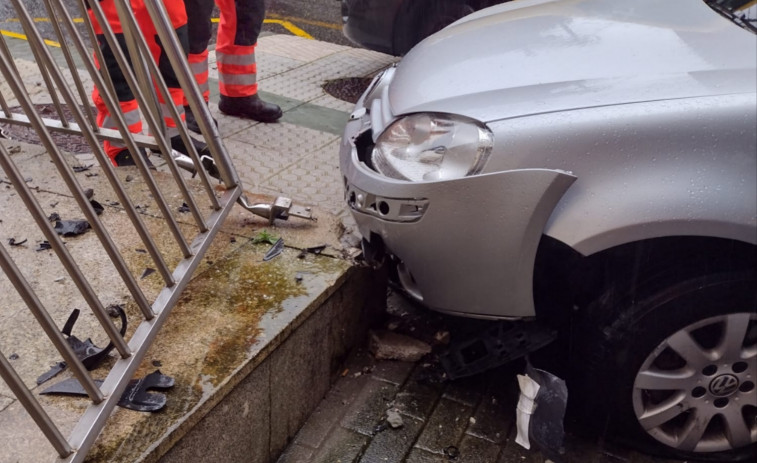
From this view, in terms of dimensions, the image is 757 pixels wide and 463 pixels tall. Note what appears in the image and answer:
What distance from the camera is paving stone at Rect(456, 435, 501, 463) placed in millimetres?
2656

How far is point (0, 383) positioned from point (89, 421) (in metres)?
0.45

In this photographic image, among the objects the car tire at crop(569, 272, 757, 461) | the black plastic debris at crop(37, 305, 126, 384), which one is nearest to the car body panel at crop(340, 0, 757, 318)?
the car tire at crop(569, 272, 757, 461)

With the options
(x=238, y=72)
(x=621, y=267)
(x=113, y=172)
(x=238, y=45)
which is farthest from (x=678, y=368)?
(x=238, y=45)

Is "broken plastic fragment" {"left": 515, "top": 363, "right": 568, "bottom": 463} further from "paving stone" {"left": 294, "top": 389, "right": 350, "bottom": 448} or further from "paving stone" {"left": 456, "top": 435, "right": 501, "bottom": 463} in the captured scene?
"paving stone" {"left": 294, "top": 389, "right": 350, "bottom": 448}

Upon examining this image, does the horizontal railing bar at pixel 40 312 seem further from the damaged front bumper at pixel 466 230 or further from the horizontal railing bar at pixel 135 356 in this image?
the damaged front bumper at pixel 466 230

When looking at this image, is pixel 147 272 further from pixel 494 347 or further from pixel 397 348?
pixel 494 347

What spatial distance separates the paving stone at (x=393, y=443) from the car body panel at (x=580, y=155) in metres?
0.46

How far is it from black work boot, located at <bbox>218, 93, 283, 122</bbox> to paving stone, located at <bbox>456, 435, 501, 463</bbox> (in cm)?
263

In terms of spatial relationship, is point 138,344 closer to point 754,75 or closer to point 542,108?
point 542,108

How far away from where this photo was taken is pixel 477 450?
270 centimetres

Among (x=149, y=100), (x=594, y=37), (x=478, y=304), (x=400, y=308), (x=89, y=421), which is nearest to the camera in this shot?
(x=89, y=421)

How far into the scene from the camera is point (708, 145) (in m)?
2.23

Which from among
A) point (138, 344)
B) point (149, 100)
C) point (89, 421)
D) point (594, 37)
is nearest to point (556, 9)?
point (594, 37)

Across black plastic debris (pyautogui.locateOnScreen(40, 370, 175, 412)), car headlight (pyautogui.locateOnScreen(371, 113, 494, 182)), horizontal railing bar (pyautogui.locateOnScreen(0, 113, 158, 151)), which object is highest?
car headlight (pyautogui.locateOnScreen(371, 113, 494, 182))
